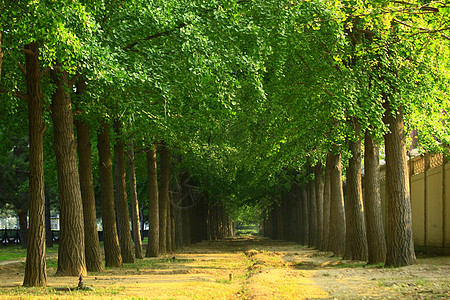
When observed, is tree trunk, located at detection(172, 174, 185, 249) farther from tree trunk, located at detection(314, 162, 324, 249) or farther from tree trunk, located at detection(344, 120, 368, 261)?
tree trunk, located at detection(344, 120, 368, 261)

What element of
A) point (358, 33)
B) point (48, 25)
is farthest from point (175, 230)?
point (48, 25)

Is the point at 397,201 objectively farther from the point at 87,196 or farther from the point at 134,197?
the point at 134,197

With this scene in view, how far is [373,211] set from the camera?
18234 mm

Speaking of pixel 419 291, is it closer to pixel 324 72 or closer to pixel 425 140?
pixel 324 72

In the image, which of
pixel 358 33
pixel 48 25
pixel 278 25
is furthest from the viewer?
pixel 358 33

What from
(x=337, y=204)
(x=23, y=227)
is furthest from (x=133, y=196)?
(x=23, y=227)

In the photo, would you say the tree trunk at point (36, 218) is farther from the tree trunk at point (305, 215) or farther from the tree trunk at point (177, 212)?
the tree trunk at point (305, 215)

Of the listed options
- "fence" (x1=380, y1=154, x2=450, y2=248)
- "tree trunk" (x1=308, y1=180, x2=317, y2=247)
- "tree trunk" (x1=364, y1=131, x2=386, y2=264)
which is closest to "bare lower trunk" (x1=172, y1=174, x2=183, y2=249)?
"tree trunk" (x1=308, y1=180, x2=317, y2=247)

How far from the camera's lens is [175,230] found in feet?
115

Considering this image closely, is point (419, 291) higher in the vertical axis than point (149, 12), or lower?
lower

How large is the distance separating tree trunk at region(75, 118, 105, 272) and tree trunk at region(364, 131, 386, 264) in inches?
336

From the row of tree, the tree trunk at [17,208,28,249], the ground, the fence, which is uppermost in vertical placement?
the row of tree

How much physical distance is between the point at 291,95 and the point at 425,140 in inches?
257

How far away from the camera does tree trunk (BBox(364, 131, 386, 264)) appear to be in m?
18.0
